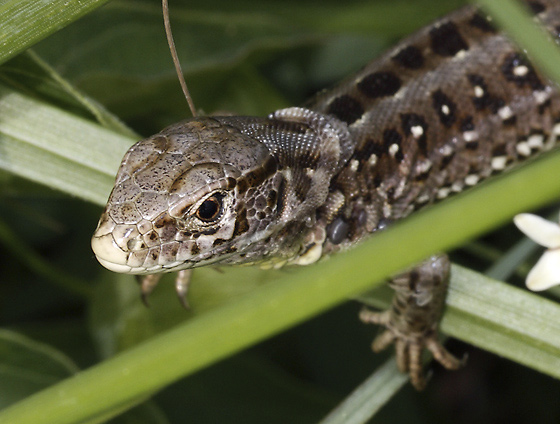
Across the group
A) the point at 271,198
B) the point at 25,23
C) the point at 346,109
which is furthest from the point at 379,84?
the point at 25,23

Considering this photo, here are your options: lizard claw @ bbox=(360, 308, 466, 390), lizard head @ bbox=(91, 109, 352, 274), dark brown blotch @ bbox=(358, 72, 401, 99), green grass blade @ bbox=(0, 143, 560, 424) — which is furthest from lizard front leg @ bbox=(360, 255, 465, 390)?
green grass blade @ bbox=(0, 143, 560, 424)

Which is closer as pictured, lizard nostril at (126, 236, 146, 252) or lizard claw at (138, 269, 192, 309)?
lizard nostril at (126, 236, 146, 252)

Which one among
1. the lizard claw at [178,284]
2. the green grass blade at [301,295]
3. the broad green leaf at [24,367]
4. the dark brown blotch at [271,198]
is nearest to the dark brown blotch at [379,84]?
the dark brown blotch at [271,198]

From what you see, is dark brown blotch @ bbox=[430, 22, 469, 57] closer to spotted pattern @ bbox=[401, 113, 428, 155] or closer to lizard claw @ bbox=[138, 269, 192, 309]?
spotted pattern @ bbox=[401, 113, 428, 155]

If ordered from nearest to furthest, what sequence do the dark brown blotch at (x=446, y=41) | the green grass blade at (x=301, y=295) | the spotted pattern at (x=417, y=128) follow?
the green grass blade at (x=301, y=295)
the spotted pattern at (x=417, y=128)
the dark brown blotch at (x=446, y=41)

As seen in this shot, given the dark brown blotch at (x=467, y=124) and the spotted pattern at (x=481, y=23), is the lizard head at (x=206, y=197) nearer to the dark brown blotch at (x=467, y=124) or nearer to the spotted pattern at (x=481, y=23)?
the dark brown blotch at (x=467, y=124)

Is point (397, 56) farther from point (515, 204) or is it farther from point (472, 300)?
point (515, 204)
